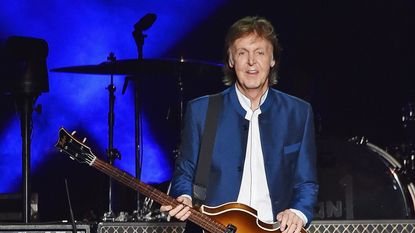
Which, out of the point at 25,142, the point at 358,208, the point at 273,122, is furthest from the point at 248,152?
the point at 358,208

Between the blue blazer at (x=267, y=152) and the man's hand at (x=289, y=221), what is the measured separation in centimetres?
8

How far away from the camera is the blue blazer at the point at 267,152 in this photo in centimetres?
407

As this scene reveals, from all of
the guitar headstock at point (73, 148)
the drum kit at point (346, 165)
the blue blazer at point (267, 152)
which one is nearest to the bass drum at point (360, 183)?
the drum kit at point (346, 165)

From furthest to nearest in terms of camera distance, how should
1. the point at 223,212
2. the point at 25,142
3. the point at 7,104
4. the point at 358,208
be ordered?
the point at 7,104, the point at 358,208, the point at 25,142, the point at 223,212

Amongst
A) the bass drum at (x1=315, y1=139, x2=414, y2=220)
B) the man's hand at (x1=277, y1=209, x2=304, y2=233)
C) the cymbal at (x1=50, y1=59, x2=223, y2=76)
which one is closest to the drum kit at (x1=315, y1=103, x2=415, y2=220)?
the bass drum at (x1=315, y1=139, x2=414, y2=220)

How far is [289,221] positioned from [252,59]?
76 cm

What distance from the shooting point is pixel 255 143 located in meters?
4.17

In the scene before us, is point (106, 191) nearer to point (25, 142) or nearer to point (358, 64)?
point (25, 142)

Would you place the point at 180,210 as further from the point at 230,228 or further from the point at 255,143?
the point at 255,143

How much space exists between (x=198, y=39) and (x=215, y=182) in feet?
16.3

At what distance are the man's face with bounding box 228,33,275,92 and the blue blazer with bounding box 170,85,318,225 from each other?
0.12 metres

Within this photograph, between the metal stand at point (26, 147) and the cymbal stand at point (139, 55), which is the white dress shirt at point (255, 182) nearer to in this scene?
the metal stand at point (26, 147)

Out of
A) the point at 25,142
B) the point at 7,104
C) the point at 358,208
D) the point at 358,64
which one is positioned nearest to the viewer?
the point at 25,142

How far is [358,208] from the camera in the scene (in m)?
7.91
